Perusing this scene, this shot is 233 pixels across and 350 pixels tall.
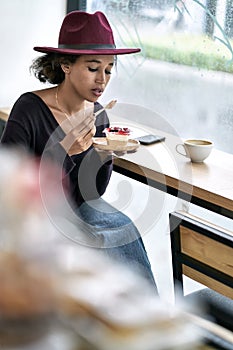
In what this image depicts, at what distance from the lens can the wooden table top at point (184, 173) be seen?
6.53 feet

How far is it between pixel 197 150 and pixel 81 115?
1.40ft

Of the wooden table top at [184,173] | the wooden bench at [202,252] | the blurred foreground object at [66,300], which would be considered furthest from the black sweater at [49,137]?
the blurred foreground object at [66,300]

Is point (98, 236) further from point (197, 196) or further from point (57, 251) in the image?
point (57, 251)

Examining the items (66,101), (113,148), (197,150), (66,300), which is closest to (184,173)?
(197,150)

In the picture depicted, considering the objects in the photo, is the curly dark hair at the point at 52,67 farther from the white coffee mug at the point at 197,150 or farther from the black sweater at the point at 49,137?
the white coffee mug at the point at 197,150

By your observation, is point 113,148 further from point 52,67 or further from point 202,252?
point 202,252

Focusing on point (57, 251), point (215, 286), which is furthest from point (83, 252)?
point (215, 286)

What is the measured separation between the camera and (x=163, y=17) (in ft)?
8.77

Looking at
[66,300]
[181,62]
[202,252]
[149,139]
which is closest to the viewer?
[66,300]

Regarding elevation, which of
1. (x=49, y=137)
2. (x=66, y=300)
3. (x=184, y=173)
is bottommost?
(x=184, y=173)

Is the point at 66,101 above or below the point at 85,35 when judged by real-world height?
A: below

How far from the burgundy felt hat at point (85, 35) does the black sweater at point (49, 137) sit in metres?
0.21

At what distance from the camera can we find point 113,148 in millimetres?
2209

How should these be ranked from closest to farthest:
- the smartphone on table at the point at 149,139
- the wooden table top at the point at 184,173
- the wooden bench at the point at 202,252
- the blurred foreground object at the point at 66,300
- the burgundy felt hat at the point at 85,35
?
1. the blurred foreground object at the point at 66,300
2. the wooden bench at the point at 202,252
3. the wooden table top at the point at 184,173
4. the burgundy felt hat at the point at 85,35
5. the smartphone on table at the point at 149,139
